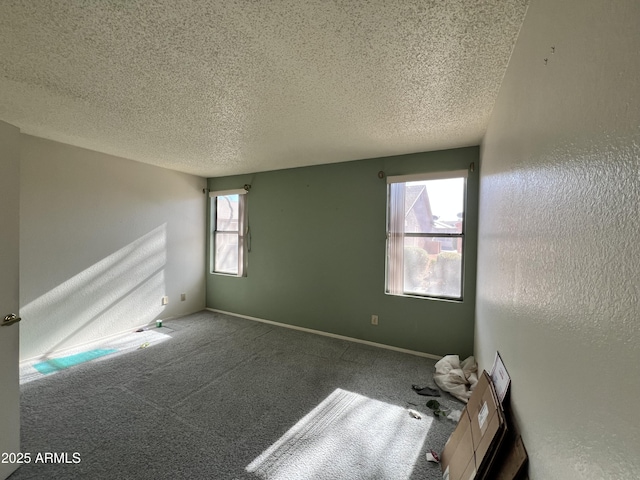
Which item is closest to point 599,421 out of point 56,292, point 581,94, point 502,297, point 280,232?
point 581,94

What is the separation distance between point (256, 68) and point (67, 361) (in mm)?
3479

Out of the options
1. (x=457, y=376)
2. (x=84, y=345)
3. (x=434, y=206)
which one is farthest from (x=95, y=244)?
(x=457, y=376)

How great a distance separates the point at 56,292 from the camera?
293 centimetres

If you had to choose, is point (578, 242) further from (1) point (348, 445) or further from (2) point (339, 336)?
(2) point (339, 336)

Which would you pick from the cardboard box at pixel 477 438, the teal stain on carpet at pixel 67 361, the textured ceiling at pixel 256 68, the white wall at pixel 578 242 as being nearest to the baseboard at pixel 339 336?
the cardboard box at pixel 477 438

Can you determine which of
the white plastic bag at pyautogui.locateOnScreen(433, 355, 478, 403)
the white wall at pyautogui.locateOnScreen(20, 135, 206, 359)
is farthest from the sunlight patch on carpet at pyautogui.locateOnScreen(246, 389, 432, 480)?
the white wall at pyautogui.locateOnScreen(20, 135, 206, 359)

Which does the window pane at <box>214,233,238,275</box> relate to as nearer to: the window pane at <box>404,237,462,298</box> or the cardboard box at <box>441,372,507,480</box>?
the window pane at <box>404,237,462,298</box>

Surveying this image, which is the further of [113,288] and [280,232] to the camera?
[280,232]

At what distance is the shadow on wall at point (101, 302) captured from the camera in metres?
2.82

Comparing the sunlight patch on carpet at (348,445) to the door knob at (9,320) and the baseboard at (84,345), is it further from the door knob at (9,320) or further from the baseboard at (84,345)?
the baseboard at (84,345)

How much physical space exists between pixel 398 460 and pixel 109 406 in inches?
86.5

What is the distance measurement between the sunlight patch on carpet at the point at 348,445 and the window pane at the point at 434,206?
1.88 m

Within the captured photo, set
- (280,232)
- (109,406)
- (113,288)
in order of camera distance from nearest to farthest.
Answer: (109,406)
(113,288)
(280,232)

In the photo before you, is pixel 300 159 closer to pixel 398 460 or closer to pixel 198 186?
pixel 198 186
